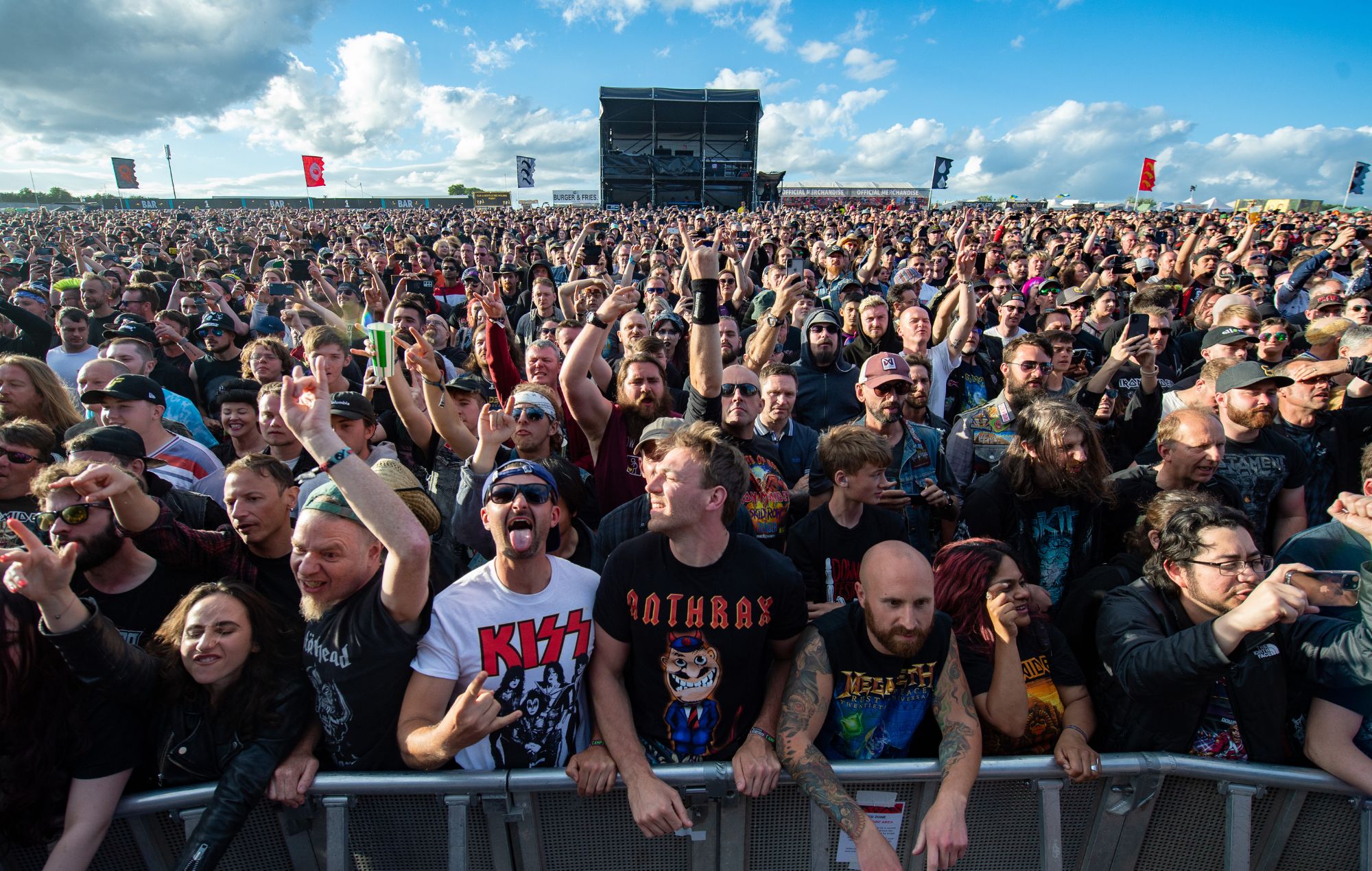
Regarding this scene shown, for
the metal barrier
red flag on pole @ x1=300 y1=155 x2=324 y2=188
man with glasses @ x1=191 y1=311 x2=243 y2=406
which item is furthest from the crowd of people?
red flag on pole @ x1=300 y1=155 x2=324 y2=188

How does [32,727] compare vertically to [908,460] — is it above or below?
below

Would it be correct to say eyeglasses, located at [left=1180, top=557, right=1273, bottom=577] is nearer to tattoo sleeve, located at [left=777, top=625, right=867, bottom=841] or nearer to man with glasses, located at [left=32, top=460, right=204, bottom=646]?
tattoo sleeve, located at [left=777, top=625, right=867, bottom=841]

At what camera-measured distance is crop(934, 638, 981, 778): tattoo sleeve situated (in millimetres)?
2184

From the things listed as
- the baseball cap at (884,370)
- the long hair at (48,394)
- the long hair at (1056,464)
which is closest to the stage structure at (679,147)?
the long hair at (48,394)

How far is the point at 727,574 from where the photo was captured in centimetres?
234

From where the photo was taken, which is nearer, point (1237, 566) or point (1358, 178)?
point (1237, 566)

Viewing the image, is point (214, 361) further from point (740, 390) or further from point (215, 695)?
point (740, 390)

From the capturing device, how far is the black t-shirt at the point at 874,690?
2.31m

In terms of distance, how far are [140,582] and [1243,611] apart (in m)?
3.88

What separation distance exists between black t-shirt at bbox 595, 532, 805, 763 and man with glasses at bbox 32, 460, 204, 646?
169 cm

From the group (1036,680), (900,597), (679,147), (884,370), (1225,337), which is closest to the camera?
(900,597)

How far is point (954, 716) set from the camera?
2.28 m

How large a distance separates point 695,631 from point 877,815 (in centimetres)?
94

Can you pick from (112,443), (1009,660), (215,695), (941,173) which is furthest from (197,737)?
(941,173)
